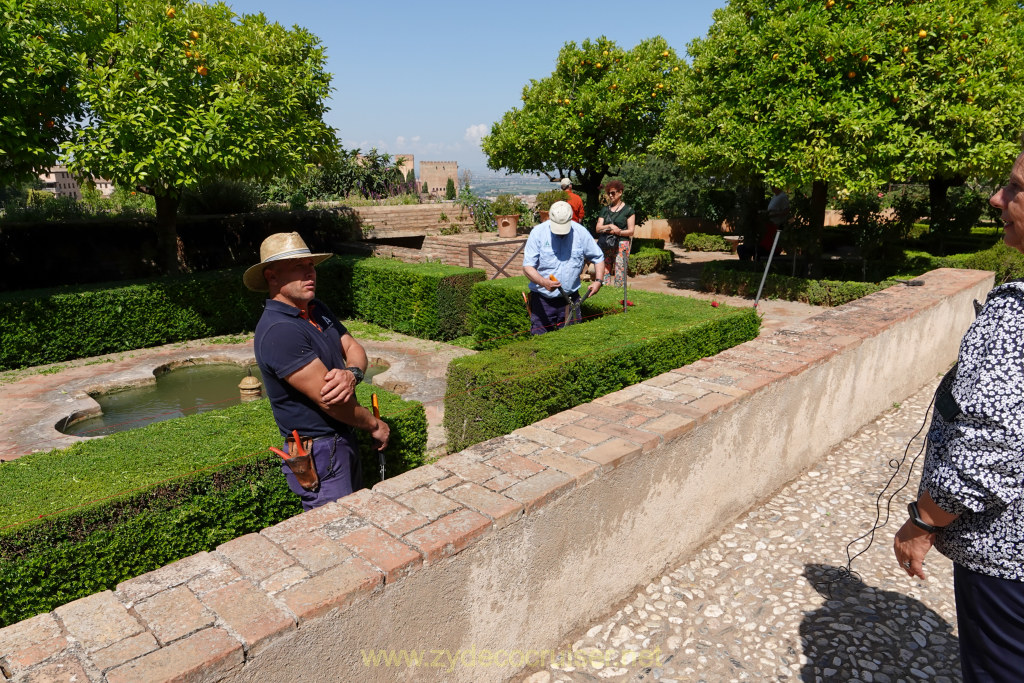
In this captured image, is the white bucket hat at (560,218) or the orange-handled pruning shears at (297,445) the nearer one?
the orange-handled pruning shears at (297,445)

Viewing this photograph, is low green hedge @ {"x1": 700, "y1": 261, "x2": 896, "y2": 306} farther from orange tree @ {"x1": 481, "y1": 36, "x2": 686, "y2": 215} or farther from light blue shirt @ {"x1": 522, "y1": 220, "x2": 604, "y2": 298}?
light blue shirt @ {"x1": 522, "y1": 220, "x2": 604, "y2": 298}

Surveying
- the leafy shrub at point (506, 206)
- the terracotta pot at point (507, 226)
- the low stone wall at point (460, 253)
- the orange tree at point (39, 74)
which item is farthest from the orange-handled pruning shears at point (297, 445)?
the leafy shrub at point (506, 206)

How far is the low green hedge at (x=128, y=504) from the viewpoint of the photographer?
9.33 feet

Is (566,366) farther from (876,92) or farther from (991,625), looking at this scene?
(876,92)

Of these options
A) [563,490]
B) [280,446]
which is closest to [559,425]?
[563,490]

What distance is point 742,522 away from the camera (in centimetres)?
416

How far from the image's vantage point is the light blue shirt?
623 cm

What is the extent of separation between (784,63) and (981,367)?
10272 millimetres

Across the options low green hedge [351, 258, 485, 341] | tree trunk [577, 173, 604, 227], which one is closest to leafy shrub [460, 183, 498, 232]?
tree trunk [577, 173, 604, 227]

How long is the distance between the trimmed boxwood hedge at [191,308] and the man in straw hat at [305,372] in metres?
7.32

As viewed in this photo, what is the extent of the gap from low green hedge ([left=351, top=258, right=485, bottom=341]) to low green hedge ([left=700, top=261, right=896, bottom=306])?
545cm

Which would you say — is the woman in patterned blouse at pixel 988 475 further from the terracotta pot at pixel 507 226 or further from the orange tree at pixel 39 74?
the terracotta pot at pixel 507 226

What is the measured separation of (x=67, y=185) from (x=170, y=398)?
62.6 meters

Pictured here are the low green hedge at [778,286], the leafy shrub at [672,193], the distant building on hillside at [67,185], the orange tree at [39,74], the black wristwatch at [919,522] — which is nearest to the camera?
the black wristwatch at [919,522]
